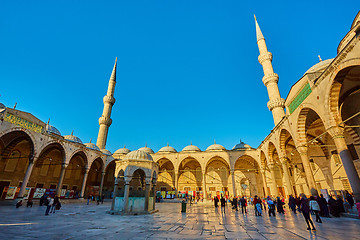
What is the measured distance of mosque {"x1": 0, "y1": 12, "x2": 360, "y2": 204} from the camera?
359 inches

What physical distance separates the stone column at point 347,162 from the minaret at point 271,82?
11935mm

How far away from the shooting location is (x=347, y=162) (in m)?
8.38

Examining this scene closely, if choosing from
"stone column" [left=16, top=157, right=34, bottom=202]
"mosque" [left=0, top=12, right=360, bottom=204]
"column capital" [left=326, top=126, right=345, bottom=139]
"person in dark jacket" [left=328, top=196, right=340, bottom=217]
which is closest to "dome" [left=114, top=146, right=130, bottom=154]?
"mosque" [left=0, top=12, right=360, bottom=204]

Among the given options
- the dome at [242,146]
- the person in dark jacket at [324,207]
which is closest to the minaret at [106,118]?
the dome at [242,146]

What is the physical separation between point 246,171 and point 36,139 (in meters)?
27.4

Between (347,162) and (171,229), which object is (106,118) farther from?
(347,162)

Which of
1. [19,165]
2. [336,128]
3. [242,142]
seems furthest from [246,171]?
[19,165]

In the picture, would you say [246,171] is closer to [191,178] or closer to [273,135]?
[191,178]

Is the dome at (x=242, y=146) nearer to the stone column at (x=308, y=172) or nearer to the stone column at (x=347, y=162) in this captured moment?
the stone column at (x=308, y=172)

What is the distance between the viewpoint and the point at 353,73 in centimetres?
963

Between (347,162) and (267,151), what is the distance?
35.8ft

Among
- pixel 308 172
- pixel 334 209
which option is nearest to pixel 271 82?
pixel 308 172

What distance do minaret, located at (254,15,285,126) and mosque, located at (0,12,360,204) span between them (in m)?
0.12

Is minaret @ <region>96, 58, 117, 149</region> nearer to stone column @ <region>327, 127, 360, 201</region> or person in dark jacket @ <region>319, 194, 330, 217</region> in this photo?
person in dark jacket @ <region>319, 194, 330, 217</region>
